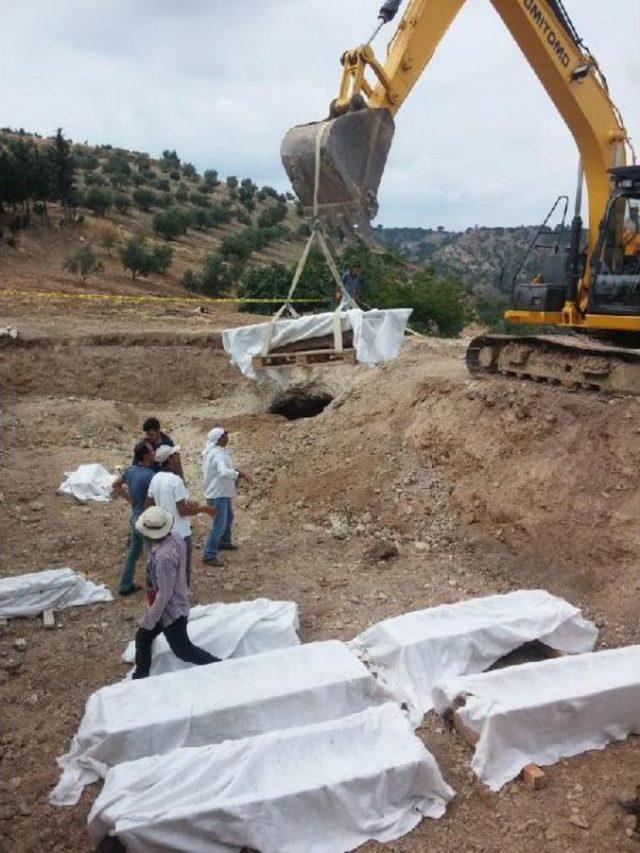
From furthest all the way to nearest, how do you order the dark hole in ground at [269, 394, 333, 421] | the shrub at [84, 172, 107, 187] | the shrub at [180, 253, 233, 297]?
1. the shrub at [84, 172, 107, 187]
2. the shrub at [180, 253, 233, 297]
3. the dark hole in ground at [269, 394, 333, 421]

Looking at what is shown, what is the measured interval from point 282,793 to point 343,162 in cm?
505

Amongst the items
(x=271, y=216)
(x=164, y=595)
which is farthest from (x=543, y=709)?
(x=271, y=216)

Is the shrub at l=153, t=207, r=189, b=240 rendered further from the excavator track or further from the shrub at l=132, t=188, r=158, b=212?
the excavator track

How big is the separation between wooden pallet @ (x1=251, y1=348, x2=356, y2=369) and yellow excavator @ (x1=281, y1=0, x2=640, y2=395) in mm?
1242

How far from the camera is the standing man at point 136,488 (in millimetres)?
6414

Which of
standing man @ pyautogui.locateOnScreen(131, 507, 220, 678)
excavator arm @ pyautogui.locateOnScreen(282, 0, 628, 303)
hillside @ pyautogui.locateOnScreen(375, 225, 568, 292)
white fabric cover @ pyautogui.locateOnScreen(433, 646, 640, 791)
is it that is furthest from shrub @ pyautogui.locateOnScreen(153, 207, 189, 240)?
white fabric cover @ pyautogui.locateOnScreen(433, 646, 640, 791)

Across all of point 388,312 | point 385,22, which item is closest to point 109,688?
point 388,312

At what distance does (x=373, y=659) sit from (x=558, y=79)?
7.25m

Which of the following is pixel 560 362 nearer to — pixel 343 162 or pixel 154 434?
pixel 343 162

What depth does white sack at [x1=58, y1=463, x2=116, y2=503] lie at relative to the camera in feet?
29.9

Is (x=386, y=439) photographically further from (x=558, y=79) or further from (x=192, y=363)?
(x=192, y=363)

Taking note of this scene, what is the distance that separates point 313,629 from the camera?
6.18m

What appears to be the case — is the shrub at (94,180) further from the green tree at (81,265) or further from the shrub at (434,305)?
the shrub at (434,305)

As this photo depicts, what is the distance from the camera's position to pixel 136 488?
253 inches
